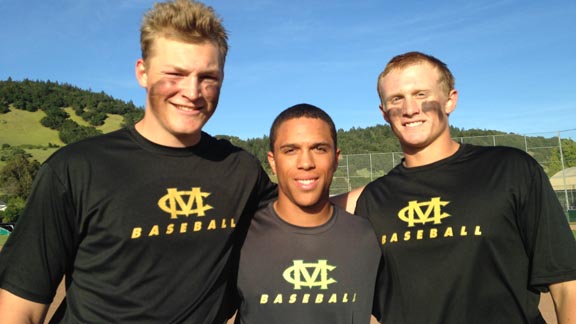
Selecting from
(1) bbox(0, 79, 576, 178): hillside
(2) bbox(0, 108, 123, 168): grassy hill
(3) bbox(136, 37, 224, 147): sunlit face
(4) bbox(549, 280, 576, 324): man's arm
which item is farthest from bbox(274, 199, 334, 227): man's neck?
(2) bbox(0, 108, 123, 168): grassy hill

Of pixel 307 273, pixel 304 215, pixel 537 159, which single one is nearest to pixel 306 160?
pixel 304 215

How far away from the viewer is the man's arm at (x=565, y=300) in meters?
2.59

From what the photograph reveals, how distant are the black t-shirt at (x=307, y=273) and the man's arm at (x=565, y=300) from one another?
1017mm

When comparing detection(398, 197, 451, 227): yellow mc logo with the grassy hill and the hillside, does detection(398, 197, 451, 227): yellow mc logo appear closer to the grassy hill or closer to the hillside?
the hillside

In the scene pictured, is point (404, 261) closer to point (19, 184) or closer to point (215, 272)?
point (215, 272)

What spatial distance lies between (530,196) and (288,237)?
4.71 feet

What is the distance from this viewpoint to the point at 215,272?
8.50ft

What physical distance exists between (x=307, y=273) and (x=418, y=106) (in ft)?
4.14

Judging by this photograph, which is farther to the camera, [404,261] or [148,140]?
[404,261]

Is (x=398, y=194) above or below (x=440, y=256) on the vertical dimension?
above

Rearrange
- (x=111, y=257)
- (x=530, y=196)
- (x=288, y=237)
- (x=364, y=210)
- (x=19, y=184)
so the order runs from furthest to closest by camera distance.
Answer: (x=19, y=184), (x=364, y=210), (x=288, y=237), (x=530, y=196), (x=111, y=257)

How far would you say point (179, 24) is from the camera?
2484 millimetres

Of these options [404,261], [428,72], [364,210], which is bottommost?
[404,261]

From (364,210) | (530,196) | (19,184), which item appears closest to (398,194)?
(364,210)
